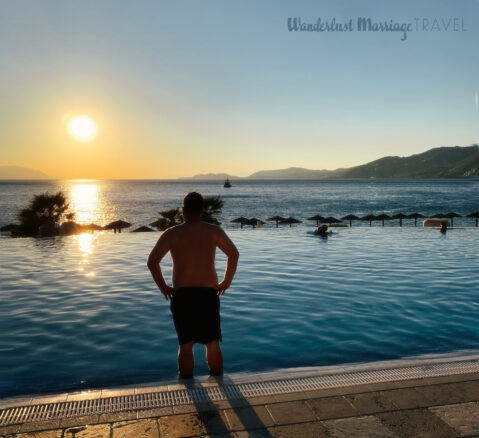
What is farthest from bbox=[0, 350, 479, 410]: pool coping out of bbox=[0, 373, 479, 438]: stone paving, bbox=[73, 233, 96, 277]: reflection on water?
bbox=[73, 233, 96, 277]: reflection on water

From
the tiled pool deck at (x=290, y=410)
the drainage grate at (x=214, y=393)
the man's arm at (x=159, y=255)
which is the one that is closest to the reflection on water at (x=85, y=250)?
the man's arm at (x=159, y=255)

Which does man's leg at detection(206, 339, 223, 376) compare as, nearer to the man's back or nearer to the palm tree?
the man's back

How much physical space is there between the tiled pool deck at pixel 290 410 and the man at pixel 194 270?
21.8 inches

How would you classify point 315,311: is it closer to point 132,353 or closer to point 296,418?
point 132,353

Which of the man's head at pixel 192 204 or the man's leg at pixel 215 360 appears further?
the man's leg at pixel 215 360

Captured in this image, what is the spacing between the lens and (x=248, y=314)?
8.45 meters

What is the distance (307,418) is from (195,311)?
4.82 ft

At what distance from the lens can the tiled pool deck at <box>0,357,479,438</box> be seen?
→ 10.4 feet

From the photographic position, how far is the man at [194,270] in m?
4.26

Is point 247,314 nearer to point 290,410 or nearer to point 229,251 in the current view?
point 229,251

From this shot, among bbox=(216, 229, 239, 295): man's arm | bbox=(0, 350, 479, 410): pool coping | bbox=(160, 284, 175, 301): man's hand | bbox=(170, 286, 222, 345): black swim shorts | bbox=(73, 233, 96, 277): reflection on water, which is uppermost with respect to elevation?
bbox=(216, 229, 239, 295): man's arm

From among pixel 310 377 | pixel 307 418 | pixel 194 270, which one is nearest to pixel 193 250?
pixel 194 270

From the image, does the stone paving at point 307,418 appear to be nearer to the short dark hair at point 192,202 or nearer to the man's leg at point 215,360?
the man's leg at point 215,360

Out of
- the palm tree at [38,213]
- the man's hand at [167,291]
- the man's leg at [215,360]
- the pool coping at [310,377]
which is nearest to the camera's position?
the pool coping at [310,377]
